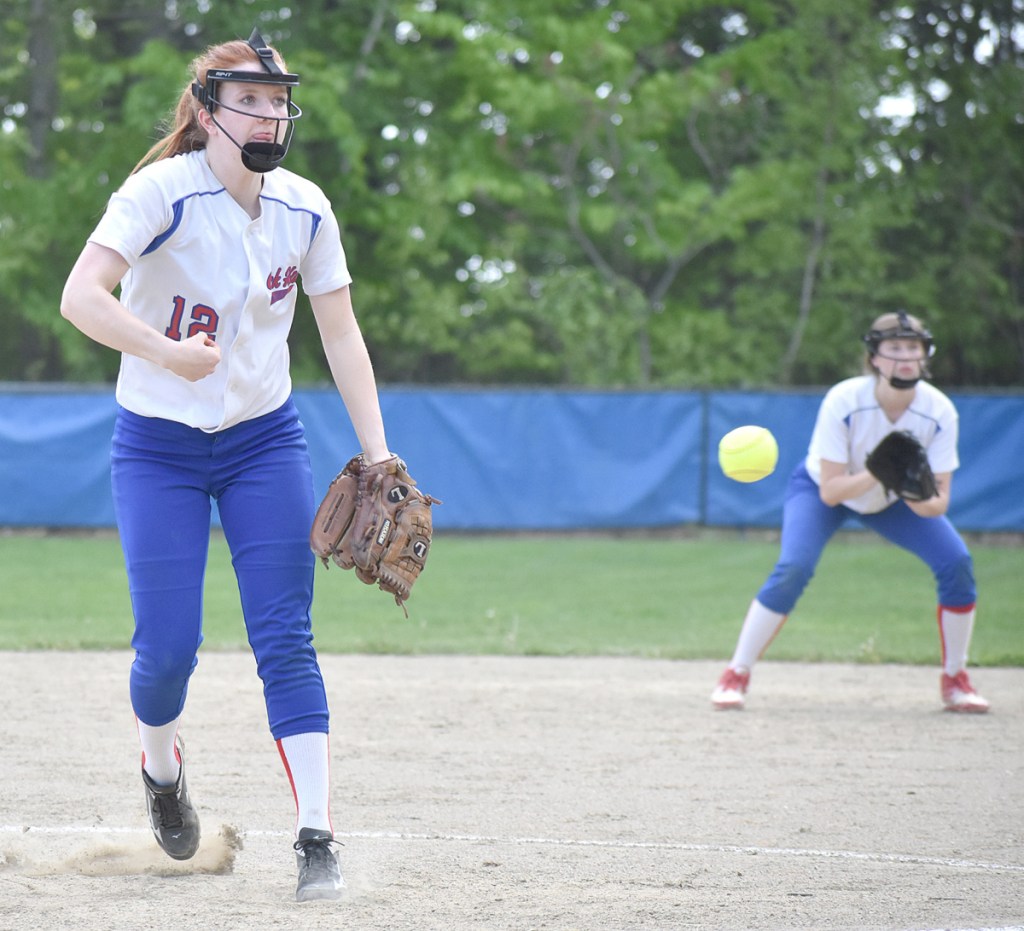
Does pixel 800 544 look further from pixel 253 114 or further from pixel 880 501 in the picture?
pixel 253 114

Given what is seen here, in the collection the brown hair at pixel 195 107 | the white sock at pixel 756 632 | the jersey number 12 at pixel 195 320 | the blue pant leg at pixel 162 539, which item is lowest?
the white sock at pixel 756 632

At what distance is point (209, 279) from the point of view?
3688 mm

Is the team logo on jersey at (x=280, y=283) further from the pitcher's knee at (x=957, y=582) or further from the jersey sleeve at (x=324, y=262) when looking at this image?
the pitcher's knee at (x=957, y=582)

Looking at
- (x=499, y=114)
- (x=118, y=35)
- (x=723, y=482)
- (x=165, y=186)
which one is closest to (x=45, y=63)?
(x=118, y=35)

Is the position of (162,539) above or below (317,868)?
above

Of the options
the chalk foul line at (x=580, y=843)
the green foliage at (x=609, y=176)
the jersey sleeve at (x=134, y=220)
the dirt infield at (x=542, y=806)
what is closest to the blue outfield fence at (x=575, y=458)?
the green foliage at (x=609, y=176)

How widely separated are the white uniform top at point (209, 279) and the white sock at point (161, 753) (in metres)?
0.85

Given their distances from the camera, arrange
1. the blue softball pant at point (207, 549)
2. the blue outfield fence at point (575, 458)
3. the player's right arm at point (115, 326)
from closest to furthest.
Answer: the player's right arm at point (115, 326) → the blue softball pant at point (207, 549) → the blue outfield fence at point (575, 458)

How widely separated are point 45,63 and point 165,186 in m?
20.5

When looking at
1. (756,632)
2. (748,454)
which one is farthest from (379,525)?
(756,632)

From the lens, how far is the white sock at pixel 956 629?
23.2 feet

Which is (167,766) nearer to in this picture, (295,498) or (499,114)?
(295,498)

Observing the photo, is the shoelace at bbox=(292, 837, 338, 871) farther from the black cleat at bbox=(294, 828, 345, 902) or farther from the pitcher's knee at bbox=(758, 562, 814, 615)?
the pitcher's knee at bbox=(758, 562, 814, 615)

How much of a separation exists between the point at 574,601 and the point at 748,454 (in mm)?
5371
